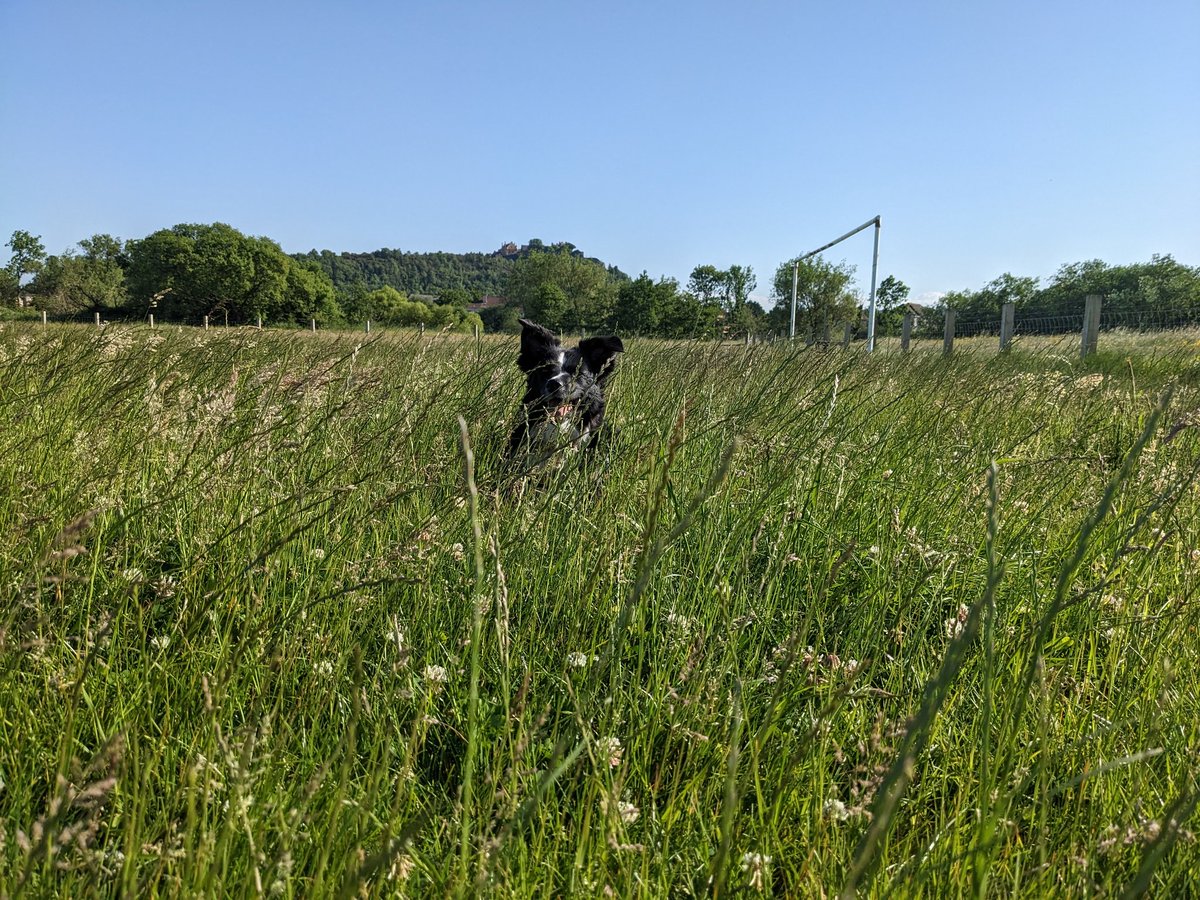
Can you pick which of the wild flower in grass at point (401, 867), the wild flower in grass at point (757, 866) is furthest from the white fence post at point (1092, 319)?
the wild flower in grass at point (401, 867)

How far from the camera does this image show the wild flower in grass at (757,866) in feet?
2.99

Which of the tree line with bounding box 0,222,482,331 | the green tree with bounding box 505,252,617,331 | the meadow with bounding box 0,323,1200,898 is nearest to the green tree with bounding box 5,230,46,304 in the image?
the tree line with bounding box 0,222,482,331

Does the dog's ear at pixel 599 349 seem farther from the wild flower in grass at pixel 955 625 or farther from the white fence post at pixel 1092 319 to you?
the white fence post at pixel 1092 319

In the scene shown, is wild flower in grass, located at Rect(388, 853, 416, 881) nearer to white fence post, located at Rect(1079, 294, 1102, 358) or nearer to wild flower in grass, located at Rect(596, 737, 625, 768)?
wild flower in grass, located at Rect(596, 737, 625, 768)

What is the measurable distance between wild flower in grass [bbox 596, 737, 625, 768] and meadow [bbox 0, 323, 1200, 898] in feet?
0.03

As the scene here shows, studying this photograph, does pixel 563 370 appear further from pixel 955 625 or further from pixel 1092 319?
pixel 1092 319

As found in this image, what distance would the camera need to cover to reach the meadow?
0.83m

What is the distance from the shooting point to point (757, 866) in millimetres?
910

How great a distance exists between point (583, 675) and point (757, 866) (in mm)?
519

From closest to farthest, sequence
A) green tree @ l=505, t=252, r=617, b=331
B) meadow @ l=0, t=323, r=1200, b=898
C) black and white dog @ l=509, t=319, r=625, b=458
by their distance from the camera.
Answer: meadow @ l=0, t=323, r=1200, b=898 → black and white dog @ l=509, t=319, r=625, b=458 → green tree @ l=505, t=252, r=617, b=331

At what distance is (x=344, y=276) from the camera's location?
575ft

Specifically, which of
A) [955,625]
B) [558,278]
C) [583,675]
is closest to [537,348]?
[583,675]

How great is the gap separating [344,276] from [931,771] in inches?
7528

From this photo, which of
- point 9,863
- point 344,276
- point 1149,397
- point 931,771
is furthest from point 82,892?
point 344,276
